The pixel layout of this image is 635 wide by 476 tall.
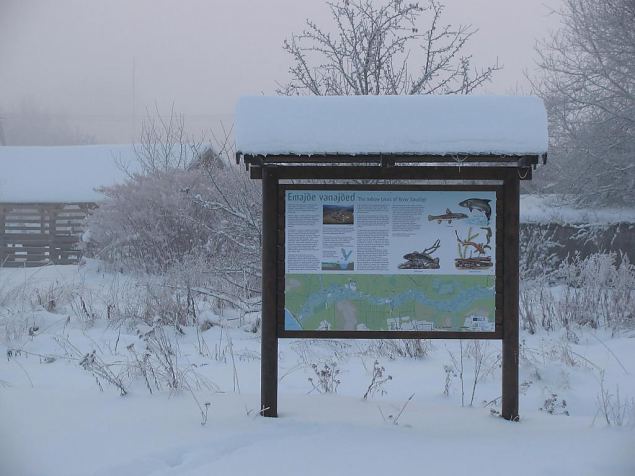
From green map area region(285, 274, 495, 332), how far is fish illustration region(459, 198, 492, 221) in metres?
0.49

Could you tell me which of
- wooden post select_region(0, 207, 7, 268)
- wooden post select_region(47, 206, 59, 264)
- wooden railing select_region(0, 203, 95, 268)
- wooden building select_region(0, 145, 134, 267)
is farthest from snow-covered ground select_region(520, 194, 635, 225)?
wooden post select_region(0, 207, 7, 268)

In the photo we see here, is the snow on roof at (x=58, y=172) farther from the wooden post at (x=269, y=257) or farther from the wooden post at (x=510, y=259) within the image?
the wooden post at (x=510, y=259)

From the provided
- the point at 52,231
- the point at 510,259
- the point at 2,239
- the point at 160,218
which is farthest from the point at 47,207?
the point at 510,259

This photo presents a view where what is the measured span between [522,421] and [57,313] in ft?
23.8

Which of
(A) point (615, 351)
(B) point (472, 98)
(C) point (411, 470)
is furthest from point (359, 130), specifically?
(A) point (615, 351)

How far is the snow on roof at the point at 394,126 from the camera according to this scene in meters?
4.57

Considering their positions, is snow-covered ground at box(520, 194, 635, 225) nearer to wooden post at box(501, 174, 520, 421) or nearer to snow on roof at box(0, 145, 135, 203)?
wooden post at box(501, 174, 520, 421)

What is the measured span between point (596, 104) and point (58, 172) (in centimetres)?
2169

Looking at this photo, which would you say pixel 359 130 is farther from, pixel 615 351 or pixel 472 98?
pixel 615 351

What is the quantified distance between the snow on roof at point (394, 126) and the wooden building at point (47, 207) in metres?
21.4

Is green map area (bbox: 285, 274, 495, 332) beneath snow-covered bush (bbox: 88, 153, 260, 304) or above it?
beneath

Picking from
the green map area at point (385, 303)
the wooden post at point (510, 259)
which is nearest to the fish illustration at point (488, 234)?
the wooden post at point (510, 259)

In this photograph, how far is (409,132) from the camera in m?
4.61

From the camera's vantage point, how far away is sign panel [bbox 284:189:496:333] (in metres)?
4.84
